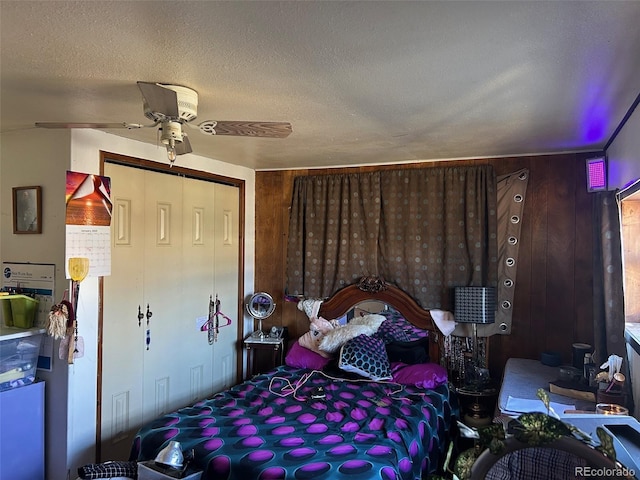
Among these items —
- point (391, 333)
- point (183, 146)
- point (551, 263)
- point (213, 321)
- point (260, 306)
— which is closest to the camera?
point (183, 146)

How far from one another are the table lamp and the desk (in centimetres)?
33

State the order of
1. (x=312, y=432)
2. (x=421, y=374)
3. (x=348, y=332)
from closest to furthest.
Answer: (x=312, y=432) → (x=421, y=374) → (x=348, y=332)

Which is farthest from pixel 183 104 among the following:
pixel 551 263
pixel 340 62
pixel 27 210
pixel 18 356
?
pixel 551 263

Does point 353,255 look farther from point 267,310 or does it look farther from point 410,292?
point 267,310

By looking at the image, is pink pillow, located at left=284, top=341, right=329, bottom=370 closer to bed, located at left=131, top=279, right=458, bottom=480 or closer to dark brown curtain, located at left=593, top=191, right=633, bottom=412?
bed, located at left=131, top=279, right=458, bottom=480

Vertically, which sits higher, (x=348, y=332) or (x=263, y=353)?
(x=348, y=332)

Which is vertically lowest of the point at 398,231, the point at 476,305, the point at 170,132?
the point at 476,305

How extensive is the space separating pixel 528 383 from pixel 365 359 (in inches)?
43.5

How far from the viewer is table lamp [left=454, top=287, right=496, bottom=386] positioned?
3219mm

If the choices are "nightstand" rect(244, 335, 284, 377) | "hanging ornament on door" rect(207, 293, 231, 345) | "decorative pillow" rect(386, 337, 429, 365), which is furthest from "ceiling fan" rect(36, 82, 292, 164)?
"nightstand" rect(244, 335, 284, 377)

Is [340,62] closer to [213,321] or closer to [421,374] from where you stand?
[421,374]

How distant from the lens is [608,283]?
2451 millimetres

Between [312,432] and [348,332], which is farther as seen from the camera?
[348,332]

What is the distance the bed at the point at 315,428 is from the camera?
2029mm
